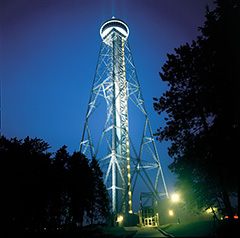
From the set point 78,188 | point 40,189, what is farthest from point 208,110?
point 78,188

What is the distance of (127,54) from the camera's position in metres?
38.8

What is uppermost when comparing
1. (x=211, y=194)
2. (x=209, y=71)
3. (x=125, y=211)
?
(x=209, y=71)

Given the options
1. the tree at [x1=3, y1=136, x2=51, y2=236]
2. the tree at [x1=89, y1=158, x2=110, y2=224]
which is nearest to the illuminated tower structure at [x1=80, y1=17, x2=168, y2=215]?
the tree at [x1=89, y1=158, x2=110, y2=224]

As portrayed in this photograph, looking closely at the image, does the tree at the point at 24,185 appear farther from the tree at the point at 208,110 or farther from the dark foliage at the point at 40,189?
the tree at the point at 208,110

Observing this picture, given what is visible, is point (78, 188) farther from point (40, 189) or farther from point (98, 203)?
point (40, 189)

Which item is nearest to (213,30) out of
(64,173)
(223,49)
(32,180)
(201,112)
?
(223,49)

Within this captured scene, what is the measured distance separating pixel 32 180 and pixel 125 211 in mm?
14361

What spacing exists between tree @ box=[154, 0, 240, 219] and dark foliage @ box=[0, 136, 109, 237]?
1074 centimetres

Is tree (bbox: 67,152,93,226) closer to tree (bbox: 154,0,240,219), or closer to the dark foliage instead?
the dark foliage

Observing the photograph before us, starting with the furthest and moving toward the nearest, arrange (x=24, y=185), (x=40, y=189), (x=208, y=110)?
(x=40, y=189)
(x=24, y=185)
(x=208, y=110)

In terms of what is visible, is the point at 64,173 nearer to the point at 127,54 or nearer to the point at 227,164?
the point at 227,164

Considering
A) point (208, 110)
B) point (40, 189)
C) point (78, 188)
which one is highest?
point (208, 110)

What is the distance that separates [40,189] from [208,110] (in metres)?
13.9

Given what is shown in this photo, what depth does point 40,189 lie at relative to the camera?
1518cm
